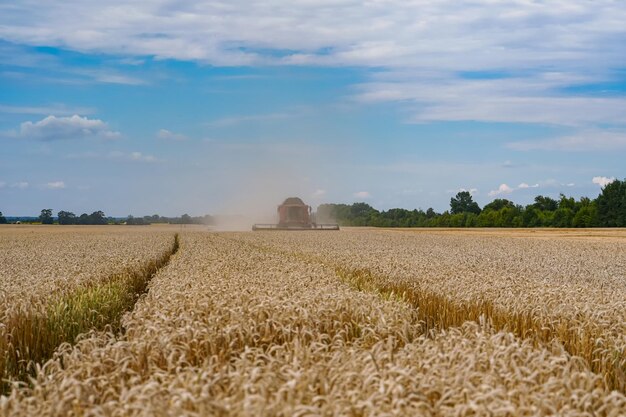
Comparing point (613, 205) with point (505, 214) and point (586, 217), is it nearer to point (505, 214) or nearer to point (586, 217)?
point (586, 217)

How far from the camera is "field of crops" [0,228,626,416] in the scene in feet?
17.0

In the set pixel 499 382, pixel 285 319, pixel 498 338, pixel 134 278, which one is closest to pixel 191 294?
pixel 285 319

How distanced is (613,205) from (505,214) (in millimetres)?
20224

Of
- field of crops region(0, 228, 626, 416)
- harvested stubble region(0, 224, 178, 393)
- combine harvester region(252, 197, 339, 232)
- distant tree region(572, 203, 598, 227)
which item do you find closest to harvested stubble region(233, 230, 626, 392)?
field of crops region(0, 228, 626, 416)

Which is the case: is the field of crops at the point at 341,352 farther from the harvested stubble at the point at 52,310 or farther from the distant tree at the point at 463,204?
the distant tree at the point at 463,204

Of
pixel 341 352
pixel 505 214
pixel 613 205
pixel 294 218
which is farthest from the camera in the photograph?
pixel 505 214

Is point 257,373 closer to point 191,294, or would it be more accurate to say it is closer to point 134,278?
point 191,294

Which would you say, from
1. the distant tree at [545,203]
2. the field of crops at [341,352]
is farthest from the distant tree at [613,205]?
the field of crops at [341,352]

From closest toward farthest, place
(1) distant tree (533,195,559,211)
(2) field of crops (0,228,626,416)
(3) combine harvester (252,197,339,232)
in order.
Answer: (2) field of crops (0,228,626,416)
(3) combine harvester (252,197,339,232)
(1) distant tree (533,195,559,211)

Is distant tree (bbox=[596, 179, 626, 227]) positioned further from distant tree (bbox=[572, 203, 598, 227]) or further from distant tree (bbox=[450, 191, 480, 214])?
distant tree (bbox=[450, 191, 480, 214])

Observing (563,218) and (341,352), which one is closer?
(341,352)

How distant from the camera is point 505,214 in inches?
4353

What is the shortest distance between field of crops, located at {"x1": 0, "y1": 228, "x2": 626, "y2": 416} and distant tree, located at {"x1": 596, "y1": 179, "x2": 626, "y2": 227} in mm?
79906

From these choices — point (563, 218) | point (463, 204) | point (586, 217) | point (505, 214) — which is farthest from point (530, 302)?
point (463, 204)
